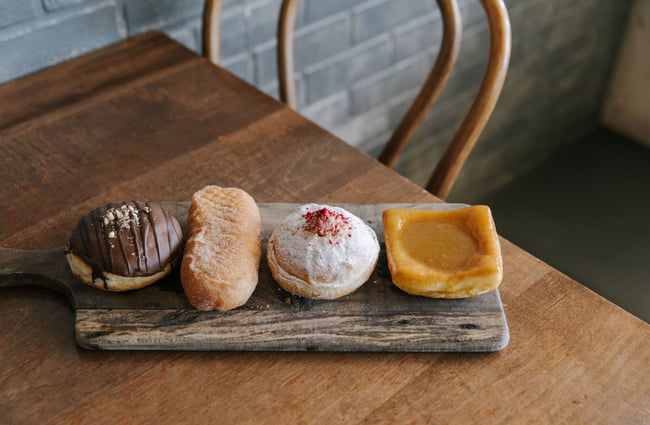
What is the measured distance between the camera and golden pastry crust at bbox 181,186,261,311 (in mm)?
734

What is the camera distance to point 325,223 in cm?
77

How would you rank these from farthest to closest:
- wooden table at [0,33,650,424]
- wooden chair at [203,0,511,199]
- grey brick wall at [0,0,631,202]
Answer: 1. grey brick wall at [0,0,631,202]
2. wooden chair at [203,0,511,199]
3. wooden table at [0,33,650,424]

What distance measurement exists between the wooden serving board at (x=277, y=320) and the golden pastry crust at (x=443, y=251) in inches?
1.1

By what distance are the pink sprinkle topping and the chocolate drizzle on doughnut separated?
152 millimetres

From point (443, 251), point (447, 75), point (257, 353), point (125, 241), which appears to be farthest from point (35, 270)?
point (447, 75)

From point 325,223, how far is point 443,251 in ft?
0.46

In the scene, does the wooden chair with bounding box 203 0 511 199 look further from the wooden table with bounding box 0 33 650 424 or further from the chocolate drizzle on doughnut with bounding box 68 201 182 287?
the chocolate drizzle on doughnut with bounding box 68 201 182 287

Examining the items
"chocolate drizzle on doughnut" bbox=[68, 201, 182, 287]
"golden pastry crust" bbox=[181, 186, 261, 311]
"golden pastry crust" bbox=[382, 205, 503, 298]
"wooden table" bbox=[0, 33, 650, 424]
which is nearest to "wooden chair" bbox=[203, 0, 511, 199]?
"wooden table" bbox=[0, 33, 650, 424]

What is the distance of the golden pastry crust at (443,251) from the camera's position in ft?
2.46

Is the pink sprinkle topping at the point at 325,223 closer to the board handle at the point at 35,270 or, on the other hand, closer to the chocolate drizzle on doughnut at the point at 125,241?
the chocolate drizzle on doughnut at the point at 125,241

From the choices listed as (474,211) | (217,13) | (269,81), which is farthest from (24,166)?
(269,81)

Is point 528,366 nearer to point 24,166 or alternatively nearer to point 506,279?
point 506,279

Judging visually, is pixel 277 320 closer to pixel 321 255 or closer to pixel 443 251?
pixel 321 255

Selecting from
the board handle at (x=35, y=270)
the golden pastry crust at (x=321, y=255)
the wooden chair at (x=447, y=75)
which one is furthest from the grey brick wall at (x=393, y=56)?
the golden pastry crust at (x=321, y=255)
